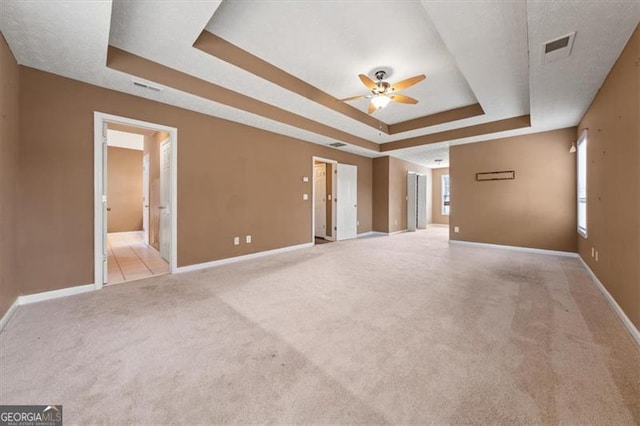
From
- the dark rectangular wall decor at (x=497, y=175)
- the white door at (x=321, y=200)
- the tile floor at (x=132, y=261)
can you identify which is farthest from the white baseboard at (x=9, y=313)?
the dark rectangular wall decor at (x=497, y=175)

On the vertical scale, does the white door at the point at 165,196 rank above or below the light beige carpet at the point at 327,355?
above

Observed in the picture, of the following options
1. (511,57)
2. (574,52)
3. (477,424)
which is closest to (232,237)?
(477,424)

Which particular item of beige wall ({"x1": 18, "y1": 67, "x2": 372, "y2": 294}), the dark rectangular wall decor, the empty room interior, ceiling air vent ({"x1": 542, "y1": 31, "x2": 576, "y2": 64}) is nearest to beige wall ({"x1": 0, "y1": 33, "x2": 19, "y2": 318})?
the empty room interior

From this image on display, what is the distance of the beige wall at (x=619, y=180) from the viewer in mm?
2117

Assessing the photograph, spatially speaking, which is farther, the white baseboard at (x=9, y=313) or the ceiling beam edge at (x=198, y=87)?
Answer: the ceiling beam edge at (x=198, y=87)

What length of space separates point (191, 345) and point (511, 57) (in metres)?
4.14

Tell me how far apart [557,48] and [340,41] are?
6.70 feet

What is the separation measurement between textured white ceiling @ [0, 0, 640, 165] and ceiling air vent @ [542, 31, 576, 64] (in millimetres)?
56

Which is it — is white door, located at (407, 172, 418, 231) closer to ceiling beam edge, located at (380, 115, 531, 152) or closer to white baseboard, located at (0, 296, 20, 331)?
ceiling beam edge, located at (380, 115, 531, 152)

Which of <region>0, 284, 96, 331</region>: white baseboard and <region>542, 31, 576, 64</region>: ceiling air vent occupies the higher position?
<region>542, 31, 576, 64</region>: ceiling air vent

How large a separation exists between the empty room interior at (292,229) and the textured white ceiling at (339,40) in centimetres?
3

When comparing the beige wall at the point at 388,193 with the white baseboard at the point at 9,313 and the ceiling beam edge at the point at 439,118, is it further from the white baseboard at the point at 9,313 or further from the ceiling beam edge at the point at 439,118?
the white baseboard at the point at 9,313

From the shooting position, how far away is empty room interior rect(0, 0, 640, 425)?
153 centimetres

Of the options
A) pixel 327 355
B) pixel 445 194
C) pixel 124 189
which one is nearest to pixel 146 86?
pixel 327 355
